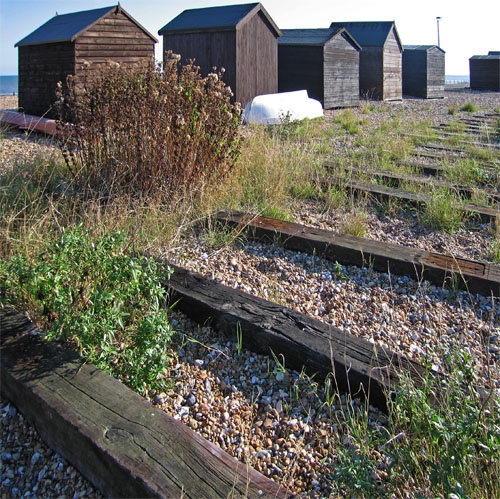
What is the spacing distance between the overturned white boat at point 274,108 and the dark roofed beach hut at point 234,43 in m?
1.65

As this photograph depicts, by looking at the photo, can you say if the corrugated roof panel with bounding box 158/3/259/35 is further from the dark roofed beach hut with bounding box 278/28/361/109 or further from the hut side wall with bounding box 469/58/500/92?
the hut side wall with bounding box 469/58/500/92

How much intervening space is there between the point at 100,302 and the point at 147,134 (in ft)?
8.71

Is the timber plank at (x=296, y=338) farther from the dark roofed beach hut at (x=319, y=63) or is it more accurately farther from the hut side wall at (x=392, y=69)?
the hut side wall at (x=392, y=69)

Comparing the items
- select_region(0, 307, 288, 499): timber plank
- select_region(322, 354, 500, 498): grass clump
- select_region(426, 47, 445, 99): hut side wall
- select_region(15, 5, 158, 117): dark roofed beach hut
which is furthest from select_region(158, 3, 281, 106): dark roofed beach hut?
select_region(426, 47, 445, 99): hut side wall

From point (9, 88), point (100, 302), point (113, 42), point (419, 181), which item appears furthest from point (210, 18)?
point (9, 88)

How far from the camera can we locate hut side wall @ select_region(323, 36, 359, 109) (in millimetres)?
18578

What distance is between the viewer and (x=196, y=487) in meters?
1.82

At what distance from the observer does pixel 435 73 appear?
93.1 ft

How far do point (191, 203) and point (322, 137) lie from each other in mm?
5472

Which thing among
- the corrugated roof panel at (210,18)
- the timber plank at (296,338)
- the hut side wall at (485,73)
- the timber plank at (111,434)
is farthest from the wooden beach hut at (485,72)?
the timber plank at (111,434)

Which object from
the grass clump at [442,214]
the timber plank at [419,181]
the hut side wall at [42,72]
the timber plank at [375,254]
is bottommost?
the timber plank at [375,254]

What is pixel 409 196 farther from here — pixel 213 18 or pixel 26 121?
pixel 213 18

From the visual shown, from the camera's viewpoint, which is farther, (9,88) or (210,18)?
(9,88)

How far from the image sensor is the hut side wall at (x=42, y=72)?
41.7ft
